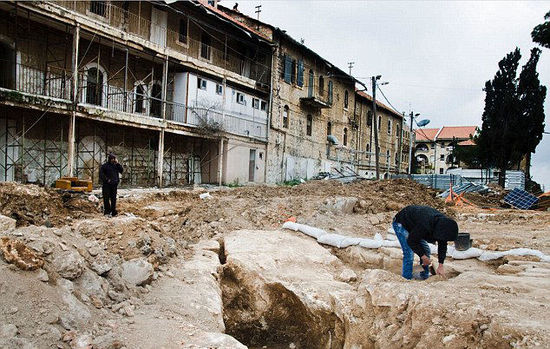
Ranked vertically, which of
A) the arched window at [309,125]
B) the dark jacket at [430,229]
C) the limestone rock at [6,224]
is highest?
the arched window at [309,125]

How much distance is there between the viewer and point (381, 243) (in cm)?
895

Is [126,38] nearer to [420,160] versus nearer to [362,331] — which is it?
[362,331]

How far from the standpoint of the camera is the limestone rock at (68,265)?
4551 millimetres

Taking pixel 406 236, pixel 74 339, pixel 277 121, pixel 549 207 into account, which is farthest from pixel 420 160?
pixel 74 339

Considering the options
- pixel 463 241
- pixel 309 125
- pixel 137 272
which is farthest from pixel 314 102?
pixel 137 272

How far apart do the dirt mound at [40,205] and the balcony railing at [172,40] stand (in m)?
7.59

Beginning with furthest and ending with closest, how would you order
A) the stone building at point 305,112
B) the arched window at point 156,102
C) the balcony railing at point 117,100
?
the stone building at point 305,112 < the arched window at point 156,102 < the balcony railing at point 117,100

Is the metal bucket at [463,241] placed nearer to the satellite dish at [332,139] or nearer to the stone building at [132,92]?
the stone building at [132,92]

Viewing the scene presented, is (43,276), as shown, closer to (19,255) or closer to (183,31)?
(19,255)

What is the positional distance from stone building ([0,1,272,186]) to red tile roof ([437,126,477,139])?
48.7m

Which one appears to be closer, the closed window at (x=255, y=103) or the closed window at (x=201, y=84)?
the closed window at (x=201, y=84)

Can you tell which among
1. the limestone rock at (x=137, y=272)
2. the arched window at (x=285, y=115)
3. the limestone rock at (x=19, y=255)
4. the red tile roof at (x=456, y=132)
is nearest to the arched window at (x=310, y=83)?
the arched window at (x=285, y=115)

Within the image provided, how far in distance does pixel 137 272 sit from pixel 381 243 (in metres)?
5.37

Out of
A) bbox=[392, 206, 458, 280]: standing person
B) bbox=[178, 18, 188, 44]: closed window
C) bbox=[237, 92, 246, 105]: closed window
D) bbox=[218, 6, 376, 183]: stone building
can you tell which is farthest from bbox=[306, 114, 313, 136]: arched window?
bbox=[392, 206, 458, 280]: standing person
